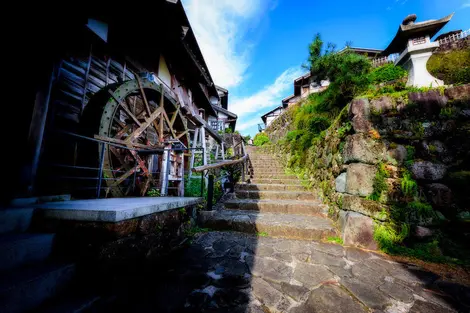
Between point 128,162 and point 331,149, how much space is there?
544cm

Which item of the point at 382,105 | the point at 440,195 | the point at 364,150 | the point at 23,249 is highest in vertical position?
the point at 382,105

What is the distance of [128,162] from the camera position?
4867 mm

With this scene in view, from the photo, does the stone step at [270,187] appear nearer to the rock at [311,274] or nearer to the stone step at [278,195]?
the stone step at [278,195]

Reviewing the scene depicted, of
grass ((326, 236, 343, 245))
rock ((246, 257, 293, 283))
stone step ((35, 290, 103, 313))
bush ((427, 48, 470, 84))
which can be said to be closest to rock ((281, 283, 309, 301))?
rock ((246, 257, 293, 283))

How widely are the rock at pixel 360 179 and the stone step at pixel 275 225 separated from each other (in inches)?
31.7

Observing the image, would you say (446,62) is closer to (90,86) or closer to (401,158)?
(401,158)

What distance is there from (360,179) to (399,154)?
0.79m

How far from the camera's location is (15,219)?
154 centimetres

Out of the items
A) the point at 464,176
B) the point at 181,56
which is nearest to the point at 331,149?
the point at 464,176

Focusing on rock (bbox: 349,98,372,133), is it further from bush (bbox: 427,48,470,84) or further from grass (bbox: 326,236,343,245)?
bush (bbox: 427,48,470,84)

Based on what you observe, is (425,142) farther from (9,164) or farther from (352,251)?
(9,164)

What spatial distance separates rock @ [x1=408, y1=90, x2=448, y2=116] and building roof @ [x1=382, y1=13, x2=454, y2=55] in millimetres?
15685

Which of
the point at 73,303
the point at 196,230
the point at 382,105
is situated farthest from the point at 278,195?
the point at 73,303

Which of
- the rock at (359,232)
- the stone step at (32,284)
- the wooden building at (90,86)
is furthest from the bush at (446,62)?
the stone step at (32,284)
